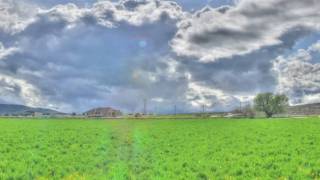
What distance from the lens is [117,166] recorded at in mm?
23516

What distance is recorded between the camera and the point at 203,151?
3100cm

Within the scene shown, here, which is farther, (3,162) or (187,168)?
(3,162)

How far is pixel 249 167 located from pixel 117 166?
21.2 feet

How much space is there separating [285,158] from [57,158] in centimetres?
1259

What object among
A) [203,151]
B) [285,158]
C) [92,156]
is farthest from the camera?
[203,151]

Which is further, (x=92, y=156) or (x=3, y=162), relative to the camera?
(x=92, y=156)

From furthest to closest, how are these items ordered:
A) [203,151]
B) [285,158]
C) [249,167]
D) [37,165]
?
[203,151], [285,158], [37,165], [249,167]

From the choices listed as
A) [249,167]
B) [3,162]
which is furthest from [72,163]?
[249,167]

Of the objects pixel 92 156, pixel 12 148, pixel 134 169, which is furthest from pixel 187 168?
pixel 12 148

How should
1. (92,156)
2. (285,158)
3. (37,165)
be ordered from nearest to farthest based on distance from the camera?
(37,165) → (285,158) → (92,156)

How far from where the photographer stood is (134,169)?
2264cm

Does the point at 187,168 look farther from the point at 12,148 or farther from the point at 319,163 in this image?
the point at 12,148

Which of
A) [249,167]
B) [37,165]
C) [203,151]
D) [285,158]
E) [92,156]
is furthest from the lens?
[203,151]

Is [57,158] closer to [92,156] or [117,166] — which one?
[92,156]
